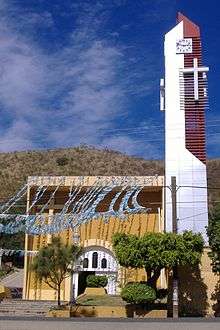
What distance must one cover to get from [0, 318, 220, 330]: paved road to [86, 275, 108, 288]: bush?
12.9 meters

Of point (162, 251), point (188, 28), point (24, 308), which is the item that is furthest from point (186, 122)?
point (24, 308)

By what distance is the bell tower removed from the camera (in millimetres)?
36562

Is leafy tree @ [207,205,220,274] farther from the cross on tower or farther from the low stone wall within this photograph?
the cross on tower

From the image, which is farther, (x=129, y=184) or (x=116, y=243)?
(x=129, y=184)

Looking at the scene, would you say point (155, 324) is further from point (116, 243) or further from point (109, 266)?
point (109, 266)

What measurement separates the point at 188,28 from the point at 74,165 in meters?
55.5

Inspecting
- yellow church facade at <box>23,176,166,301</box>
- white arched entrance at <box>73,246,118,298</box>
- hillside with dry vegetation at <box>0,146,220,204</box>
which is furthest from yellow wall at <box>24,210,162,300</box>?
hillside with dry vegetation at <box>0,146,220,204</box>

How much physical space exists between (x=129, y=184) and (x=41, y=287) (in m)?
9.76

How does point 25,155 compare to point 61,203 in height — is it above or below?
above

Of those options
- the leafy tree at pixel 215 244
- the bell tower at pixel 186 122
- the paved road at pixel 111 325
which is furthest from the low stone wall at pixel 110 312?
the bell tower at pixel 186 122

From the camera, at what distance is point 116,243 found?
29453mm

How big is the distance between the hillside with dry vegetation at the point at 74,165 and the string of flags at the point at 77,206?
146 feet

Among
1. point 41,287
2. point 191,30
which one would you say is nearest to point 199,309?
point 41,287

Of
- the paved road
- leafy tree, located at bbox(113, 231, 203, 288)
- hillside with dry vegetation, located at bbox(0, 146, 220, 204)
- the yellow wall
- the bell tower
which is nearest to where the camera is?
the paved road
